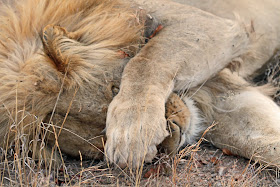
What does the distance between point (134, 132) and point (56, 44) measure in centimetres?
60

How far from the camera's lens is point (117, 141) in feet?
6.08

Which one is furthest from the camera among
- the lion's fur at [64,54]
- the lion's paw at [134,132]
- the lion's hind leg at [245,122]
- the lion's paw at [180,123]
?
the lion's hind leg at [245,122]

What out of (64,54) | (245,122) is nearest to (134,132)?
(64,54)

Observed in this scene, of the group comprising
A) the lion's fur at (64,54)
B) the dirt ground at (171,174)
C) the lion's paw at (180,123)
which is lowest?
the dirt ground at (171,174)

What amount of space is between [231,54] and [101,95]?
2.78ft

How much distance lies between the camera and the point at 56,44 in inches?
82.0

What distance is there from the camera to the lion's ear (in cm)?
203

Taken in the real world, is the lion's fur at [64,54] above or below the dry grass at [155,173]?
above

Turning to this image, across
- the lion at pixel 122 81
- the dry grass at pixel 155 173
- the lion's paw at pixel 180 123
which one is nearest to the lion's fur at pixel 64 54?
the lion at pixel 122 81

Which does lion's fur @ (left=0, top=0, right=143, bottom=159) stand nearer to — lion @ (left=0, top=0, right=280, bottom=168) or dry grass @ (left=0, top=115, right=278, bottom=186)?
lion @ (left=0, top=0, right=280, bottom=168)

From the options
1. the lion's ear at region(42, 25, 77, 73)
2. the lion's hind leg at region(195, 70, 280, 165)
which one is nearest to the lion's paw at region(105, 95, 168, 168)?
the lion's ear at region(42, 25, 77, 73)

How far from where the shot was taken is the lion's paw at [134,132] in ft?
5.98

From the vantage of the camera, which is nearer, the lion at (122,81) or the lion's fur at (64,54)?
the lion at (122,81)

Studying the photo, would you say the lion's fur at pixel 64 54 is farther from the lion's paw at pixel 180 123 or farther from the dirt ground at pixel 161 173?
the lion's paw at pixel 180 123
